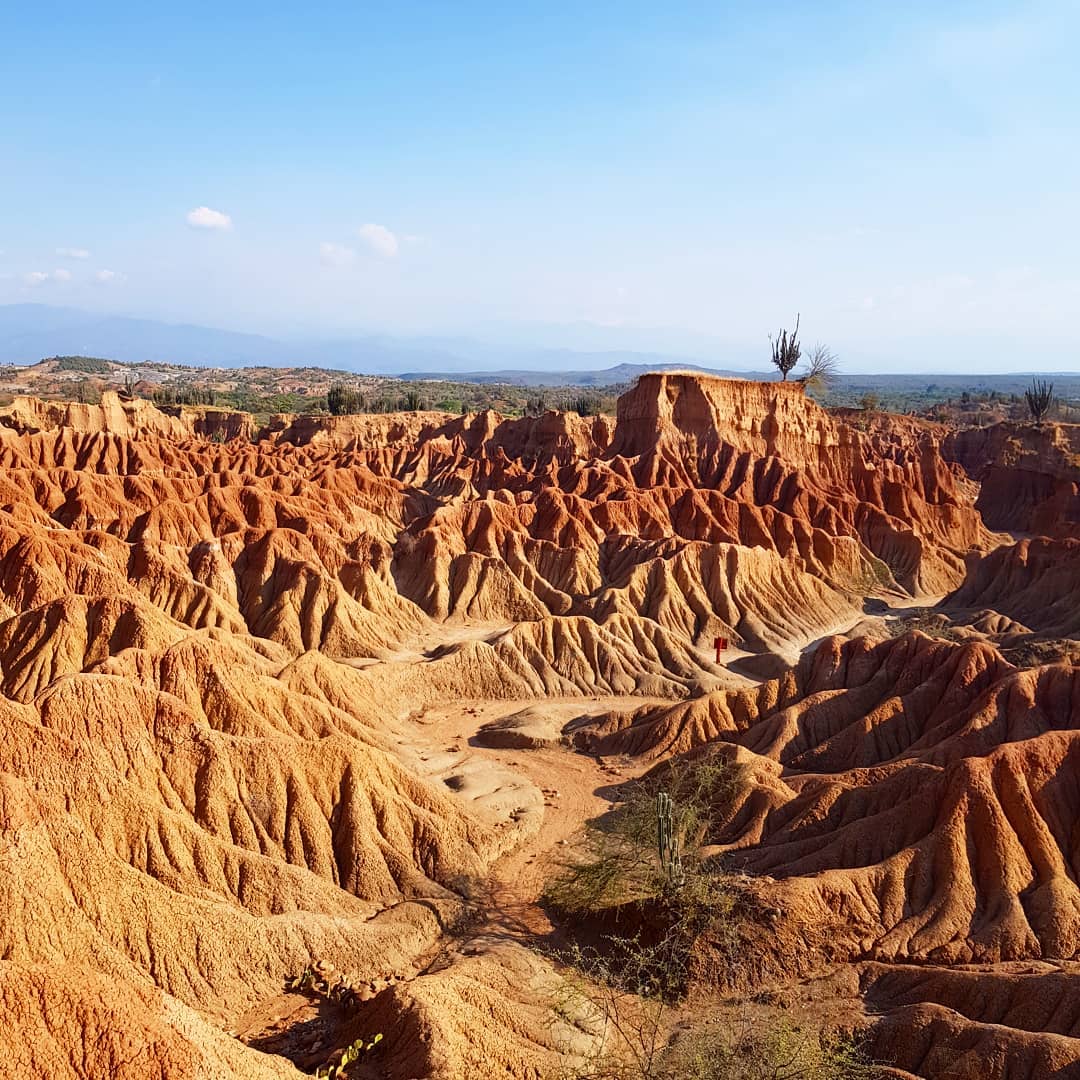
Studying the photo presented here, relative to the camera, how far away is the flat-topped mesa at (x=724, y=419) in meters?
99.4

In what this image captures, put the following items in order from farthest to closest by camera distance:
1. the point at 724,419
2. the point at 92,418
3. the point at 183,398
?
the point at 183,398
the point at 92,418
the point at 724,419

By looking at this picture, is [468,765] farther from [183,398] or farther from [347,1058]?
[183,398]

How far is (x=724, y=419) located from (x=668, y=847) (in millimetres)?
77986

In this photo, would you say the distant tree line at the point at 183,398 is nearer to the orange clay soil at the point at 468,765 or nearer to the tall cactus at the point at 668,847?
the orange clay soil at the point at 468,765

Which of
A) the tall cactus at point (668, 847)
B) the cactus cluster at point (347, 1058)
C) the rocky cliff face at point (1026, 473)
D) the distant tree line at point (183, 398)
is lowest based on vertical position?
the cactus cluster at point (347, 1058)

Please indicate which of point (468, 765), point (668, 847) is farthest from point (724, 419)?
point (668, 847)

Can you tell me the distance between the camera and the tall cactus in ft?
86.4

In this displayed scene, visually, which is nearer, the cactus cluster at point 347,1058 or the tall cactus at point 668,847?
the cactus cluster at point 347,1058

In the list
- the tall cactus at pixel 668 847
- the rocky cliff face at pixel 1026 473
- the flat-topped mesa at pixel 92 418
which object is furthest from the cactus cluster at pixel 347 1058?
the flat-topped mesa at pixel 92 418

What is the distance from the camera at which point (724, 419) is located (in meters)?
99.8

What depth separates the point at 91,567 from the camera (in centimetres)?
4956

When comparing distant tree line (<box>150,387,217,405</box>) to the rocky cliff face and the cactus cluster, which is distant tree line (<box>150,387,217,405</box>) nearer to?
the rocky cliff face

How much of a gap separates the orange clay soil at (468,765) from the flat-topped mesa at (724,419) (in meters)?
21.1

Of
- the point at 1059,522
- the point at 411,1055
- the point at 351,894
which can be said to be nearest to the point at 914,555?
the point at 1059,522
